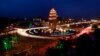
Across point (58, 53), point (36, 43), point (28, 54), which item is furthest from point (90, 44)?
point (36, 43)

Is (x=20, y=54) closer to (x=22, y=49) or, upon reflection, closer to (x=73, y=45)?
(x=22, y=49)

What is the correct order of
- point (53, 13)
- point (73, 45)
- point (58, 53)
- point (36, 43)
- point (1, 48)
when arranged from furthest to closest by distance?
point (53, 13) → point (36, 43) → point (1, 48) → point (73, 45) → point (58, 53)

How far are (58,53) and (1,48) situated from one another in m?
10.5

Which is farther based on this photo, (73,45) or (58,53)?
(73,45)

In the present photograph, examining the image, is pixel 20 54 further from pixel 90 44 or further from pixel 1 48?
pixel 90 44

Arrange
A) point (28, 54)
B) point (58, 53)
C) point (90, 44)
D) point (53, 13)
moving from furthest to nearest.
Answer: point (53, 13)
point (28, 54)
point (90, 44)
point (58, 53)

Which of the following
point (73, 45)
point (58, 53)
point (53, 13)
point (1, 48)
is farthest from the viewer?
point (53, 13)

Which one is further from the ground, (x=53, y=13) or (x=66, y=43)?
(x=53, y=13)

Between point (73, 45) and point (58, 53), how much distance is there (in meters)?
4.09

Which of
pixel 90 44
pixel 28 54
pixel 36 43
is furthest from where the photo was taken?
pixel 36 43

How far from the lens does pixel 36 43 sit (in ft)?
→ 119

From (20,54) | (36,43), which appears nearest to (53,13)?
(36,43)

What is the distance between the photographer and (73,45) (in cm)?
2656

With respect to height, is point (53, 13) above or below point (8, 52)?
above
